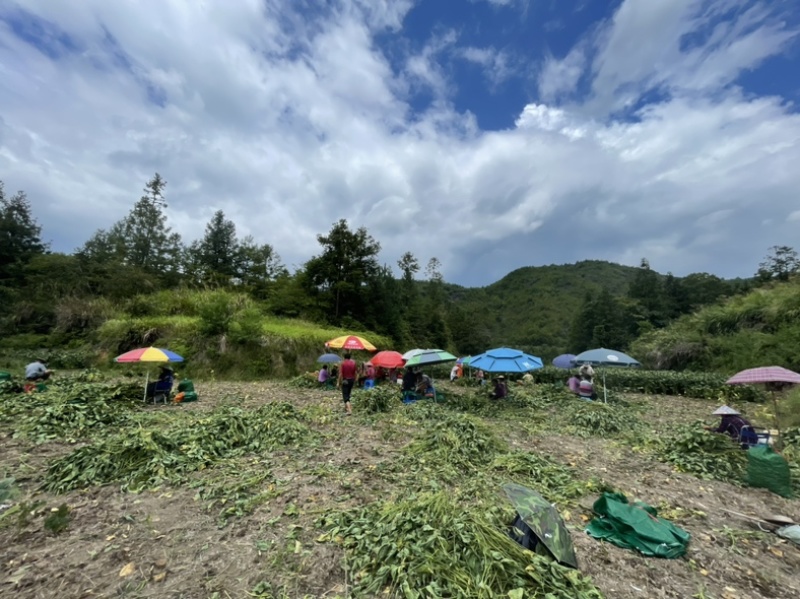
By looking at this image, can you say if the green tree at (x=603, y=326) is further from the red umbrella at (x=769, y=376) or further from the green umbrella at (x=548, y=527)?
the green umbrella at (x=548, y=527)

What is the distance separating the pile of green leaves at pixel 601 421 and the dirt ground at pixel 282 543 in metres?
2.24

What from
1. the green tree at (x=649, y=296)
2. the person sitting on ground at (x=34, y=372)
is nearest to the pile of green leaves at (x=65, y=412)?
the person sitting on ground at (x=34, y=372)

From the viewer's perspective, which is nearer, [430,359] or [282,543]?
[282,543]

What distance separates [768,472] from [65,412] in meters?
11.8

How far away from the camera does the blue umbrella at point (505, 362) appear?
9727mm

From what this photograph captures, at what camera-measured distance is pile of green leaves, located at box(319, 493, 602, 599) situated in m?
2.79

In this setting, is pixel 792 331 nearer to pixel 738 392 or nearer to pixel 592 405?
pixel 738 392

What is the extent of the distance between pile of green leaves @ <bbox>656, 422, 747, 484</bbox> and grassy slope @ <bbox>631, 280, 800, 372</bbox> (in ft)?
34.1

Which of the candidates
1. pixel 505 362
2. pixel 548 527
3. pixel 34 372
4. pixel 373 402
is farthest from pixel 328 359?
pixel 548 527

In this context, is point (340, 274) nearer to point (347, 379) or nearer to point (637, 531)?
point (347, 379)

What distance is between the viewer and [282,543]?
360cm

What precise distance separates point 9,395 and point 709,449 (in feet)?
48.4

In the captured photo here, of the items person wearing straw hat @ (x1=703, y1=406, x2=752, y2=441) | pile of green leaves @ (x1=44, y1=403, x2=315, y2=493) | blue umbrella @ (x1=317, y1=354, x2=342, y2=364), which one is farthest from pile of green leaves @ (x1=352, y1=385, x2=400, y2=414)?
person wearing straw hat @ (x1=703, y1=406, x2=752, y2=441)

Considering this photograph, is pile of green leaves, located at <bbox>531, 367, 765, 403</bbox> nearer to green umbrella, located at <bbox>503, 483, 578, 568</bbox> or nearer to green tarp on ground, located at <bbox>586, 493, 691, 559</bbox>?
green tarp on ground, located at <bbox>586, 493, 691, 559</bbox>
